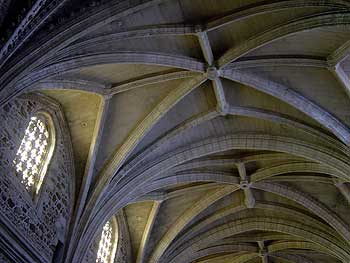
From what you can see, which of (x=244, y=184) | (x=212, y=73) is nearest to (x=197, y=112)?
(x=212, y=73)

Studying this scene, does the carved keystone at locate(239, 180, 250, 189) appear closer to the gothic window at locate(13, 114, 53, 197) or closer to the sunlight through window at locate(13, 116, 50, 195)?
the gothic window at locate(13, 114, 53, 197)

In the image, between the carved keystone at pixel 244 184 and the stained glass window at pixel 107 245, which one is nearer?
the stained glass window at pixel 107 245

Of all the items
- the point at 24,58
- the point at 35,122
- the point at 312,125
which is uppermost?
the point at 312,125

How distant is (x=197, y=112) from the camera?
18781mm

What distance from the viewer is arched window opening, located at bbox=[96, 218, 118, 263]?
65.0 feet

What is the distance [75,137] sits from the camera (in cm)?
1808

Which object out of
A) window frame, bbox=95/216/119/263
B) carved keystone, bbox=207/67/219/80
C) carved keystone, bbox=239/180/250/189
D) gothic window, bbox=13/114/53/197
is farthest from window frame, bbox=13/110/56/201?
carved keystone, bbox=239/180/250/189

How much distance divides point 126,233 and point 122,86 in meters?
7.18

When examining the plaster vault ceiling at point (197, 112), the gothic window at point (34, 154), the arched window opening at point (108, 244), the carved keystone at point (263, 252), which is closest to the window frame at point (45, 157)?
the gothic window at point (34, 154)

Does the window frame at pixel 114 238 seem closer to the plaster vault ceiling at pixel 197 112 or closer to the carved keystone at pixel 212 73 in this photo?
the plaster vault ceiling at pixel 197 112

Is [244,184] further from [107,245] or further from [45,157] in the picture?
[45,157]

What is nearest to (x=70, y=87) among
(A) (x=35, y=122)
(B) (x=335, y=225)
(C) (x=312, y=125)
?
(A) (x=35, y=122)

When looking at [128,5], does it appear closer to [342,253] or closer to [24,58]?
[24,58]

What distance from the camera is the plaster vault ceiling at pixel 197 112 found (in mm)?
14242
